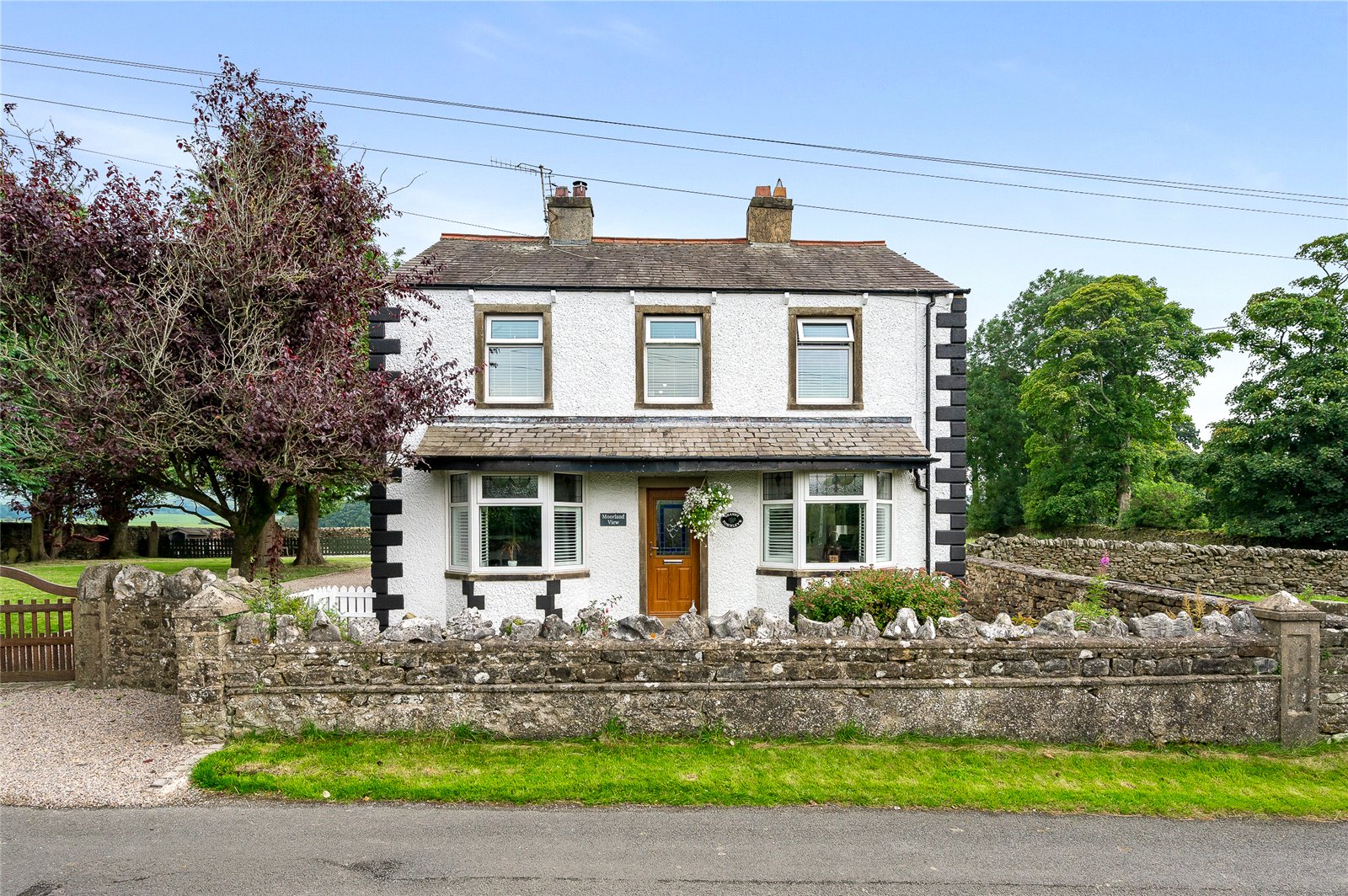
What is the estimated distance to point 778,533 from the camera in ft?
38.7

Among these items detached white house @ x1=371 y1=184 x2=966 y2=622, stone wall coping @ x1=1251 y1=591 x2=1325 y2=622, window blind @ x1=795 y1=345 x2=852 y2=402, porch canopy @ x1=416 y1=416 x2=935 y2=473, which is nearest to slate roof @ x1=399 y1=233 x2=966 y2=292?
detached white house @ x1=371 y1=184 x2=966 y2=622

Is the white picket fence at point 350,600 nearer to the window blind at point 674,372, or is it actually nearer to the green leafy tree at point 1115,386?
the window blind at point 674,372

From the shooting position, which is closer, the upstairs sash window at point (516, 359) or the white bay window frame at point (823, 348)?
the upstairs sash window at point (516, 359)

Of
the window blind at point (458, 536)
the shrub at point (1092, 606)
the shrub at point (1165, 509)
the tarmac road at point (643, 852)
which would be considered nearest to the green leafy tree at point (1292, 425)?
the shrub at point (1165, 509)

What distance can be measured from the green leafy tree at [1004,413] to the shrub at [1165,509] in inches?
506

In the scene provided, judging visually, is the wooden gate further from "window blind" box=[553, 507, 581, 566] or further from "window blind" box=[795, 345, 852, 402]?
"window blind" box=[795, 345, 852, 402]

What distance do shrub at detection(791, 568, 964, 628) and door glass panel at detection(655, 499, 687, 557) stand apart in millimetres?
3193

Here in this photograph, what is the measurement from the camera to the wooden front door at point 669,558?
1187 centimetres

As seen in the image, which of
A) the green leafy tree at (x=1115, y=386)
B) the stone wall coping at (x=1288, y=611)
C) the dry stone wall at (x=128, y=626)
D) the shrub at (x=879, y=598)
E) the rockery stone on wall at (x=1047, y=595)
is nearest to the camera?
the stone wall coping at (x=1288, y=611)

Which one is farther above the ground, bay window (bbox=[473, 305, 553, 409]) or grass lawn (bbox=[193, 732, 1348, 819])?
bay window (bbox=[473, 305, 553, 409])

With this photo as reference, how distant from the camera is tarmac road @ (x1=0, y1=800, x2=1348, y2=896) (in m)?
4.24

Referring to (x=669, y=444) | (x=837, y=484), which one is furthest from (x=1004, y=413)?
(x=669, y=444)

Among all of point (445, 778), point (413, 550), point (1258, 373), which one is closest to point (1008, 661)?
point (445, 778)

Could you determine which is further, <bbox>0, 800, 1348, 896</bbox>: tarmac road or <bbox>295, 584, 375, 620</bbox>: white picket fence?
<bbox>295, 584, 375, 620</bbox>: white picket fence
